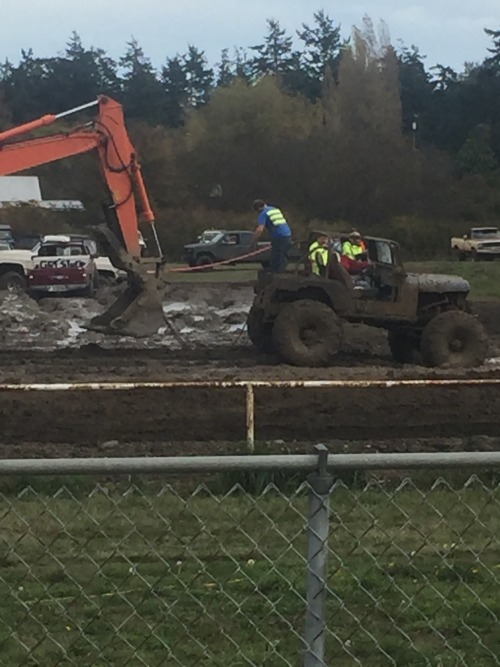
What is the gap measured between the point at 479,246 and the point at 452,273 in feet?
40.2

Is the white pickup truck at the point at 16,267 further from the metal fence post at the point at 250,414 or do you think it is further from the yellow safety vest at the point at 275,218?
the metal fence post at the point at 250,414

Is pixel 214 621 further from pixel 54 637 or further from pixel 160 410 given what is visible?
pixel 160 410

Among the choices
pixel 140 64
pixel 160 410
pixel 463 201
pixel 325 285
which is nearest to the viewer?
pixel 160 410

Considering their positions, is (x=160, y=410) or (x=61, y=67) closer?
(x=160, y=410)

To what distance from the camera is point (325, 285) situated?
51.9 feet

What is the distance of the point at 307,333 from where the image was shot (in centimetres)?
1593

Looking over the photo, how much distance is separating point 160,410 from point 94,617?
5.67 meters

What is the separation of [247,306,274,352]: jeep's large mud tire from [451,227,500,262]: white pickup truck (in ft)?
89.6

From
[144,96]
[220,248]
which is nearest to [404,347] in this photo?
[220,248]

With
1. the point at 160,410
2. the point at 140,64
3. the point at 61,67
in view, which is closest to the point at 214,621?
the point at 160,410

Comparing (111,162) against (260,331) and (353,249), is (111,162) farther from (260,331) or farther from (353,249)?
(353,249)

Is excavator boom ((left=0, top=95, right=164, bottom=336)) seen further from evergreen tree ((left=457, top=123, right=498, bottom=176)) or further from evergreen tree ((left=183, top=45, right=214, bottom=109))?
evergreen tree ((left=183, top=45, right=214, bottom=109))

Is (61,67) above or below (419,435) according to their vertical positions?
above

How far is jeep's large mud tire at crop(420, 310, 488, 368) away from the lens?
15.7m
